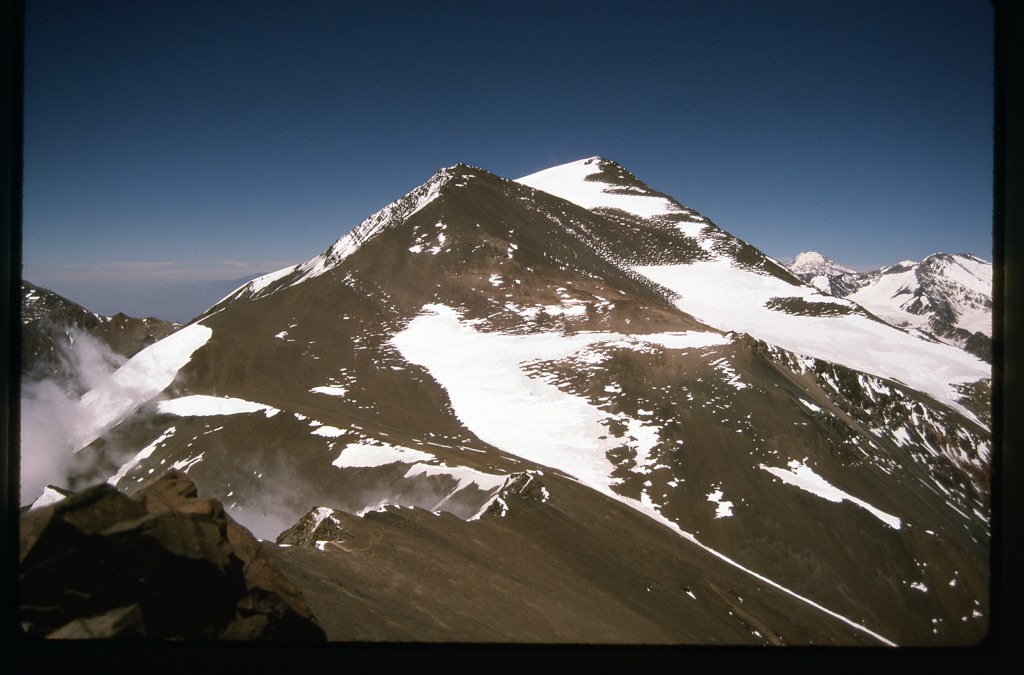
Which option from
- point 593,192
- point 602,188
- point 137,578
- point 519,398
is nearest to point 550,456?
point 519,398

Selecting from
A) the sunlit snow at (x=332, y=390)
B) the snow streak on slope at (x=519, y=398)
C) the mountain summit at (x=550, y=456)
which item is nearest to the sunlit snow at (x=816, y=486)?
the mountain summit at (x=550, y=456)

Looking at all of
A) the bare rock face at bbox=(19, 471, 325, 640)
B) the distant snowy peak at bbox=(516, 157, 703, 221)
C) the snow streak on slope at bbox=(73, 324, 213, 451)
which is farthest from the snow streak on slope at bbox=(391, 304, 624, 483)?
the distant snowy peak at bbox=(516, 157, 703, 221)

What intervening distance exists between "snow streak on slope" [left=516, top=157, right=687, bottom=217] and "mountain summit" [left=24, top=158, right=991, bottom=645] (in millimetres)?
31094

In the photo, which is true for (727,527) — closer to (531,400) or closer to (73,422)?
(531,400)

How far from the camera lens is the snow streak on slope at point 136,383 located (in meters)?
23.9

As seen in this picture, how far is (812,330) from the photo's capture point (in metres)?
46.0

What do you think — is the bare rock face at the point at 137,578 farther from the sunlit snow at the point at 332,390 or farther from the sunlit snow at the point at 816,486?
the sunlit snow at the point at 332,390

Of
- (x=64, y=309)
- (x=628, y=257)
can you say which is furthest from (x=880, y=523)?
(x=64, y=309)

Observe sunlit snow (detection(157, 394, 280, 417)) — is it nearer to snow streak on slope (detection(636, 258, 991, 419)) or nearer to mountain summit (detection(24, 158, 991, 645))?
mountain summit (detection(24, 158, 991, 645))

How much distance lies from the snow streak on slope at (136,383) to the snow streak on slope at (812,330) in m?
34.2

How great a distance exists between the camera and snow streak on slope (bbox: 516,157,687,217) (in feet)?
227

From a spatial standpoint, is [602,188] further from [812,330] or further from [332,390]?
[332,390]

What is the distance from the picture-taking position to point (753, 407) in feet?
65.8

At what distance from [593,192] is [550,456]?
5936 centimetres
